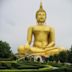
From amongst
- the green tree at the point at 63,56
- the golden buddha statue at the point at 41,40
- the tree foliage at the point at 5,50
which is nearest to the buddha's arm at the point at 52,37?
the golden buddha statue at the point at 41,40

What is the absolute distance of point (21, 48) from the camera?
4659cm

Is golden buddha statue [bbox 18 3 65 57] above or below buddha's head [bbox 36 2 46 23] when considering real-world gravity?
below

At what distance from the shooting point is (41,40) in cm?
4709

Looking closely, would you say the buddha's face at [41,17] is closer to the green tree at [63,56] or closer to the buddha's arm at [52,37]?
the buddha's arm at [52,37]

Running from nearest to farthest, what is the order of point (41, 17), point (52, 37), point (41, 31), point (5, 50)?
point (41, 17)
point (41, 31)
point (52, 37)
point (5, 50)

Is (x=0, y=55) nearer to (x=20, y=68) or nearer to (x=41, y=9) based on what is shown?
(x=41, y=9)

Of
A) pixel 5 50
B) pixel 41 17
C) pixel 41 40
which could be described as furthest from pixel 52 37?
pixel 5 50

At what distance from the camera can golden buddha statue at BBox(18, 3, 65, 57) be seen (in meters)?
46.4

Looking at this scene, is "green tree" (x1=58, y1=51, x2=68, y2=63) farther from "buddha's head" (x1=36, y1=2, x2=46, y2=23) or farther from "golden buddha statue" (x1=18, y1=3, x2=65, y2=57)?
"buddha's head" (x1=36, y1=2, x2=46, y2=23)

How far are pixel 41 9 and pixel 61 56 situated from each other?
538 centimetres

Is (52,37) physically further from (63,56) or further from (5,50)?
(5,50)

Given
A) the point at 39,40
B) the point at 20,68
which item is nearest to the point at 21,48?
the point at 39,40

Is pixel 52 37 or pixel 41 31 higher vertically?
pixel 41 31

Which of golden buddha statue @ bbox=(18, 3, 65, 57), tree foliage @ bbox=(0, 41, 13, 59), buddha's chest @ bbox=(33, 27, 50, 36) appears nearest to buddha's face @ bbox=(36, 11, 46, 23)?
golden buddha statue @ bbox=(18, 3, 65, 57)
